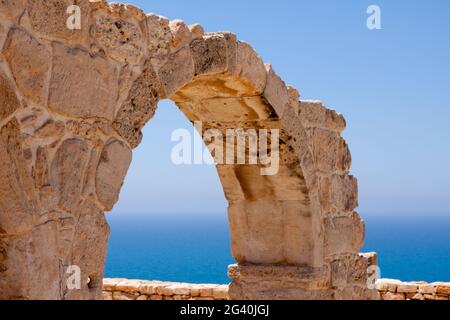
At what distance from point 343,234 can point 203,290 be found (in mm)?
3276

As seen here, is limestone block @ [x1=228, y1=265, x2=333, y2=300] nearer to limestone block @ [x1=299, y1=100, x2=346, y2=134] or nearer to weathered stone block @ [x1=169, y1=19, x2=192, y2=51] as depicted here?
limestone block @ [x1=299, y1=100, x2=346, y2=134]

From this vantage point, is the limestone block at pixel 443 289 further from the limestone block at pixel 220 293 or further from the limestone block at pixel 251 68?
the limestone block at pixel 251 68

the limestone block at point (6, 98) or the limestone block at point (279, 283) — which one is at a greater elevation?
the limestone block at point (6, 98)

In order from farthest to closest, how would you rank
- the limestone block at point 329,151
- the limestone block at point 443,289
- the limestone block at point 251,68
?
the limestone block at point 443,289 < the limestone block at point 329,151 < the limestone block at point 251,68

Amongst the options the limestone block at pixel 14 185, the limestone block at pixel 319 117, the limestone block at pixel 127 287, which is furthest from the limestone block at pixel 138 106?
the limestone block at pixel 127 287

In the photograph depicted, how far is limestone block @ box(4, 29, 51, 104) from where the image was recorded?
268 cm

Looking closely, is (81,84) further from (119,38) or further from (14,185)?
(14,185)

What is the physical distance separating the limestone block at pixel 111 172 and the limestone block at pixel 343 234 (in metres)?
2.86

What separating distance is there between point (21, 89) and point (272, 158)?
2.92 meters

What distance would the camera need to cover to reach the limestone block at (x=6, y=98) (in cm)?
264

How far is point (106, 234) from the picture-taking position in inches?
126

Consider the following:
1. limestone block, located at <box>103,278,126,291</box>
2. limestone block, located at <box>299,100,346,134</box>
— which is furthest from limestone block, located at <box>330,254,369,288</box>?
limestone block, located at <box>103,278,126,291</box>

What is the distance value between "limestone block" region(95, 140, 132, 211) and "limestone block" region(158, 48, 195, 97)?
0.51 m

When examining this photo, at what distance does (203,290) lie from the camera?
888 centimetres
